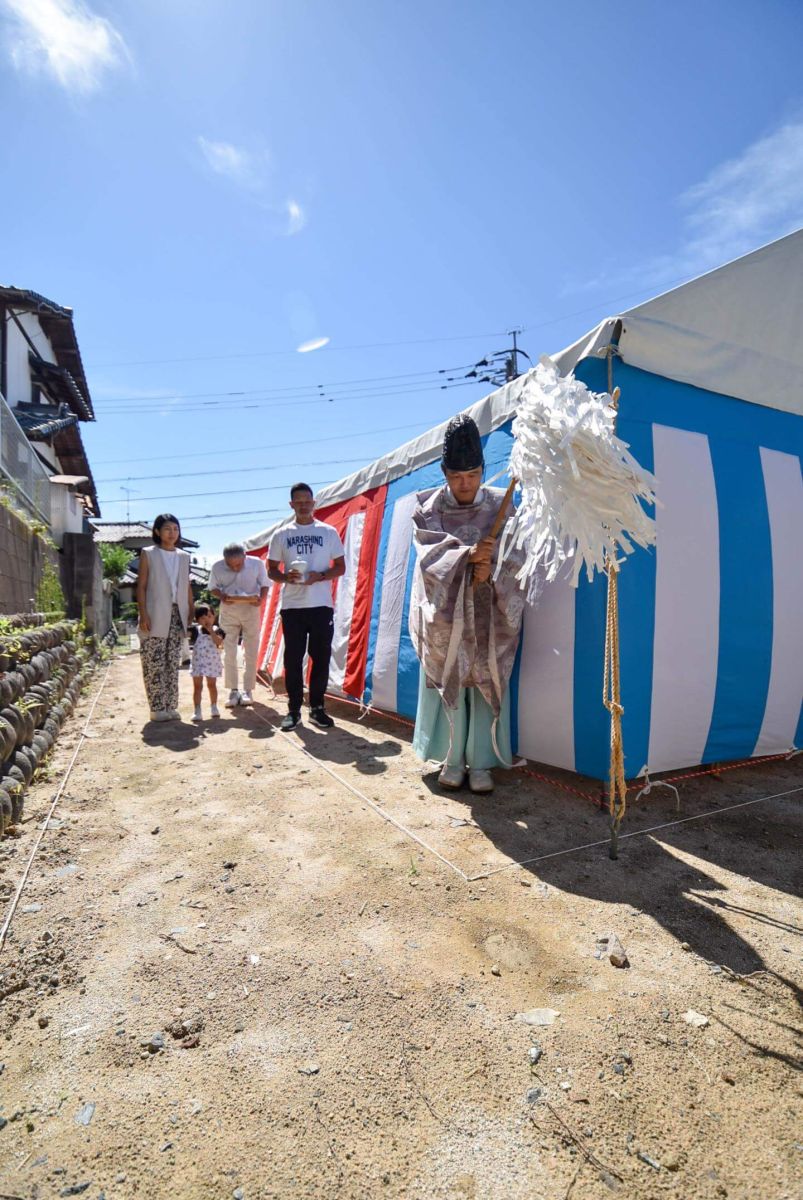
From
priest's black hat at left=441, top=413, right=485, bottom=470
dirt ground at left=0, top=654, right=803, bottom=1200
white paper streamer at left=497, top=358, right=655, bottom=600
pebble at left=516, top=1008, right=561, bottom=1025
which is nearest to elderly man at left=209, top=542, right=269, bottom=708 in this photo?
dirt ground at left=0, top=654, right=803, bottom=1200

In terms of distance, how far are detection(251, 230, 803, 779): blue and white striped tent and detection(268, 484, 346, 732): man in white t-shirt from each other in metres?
1.51

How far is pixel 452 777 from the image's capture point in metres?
2.90

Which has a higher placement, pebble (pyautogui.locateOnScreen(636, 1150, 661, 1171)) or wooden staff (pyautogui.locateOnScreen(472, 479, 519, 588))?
wooden staff (pyautogui.locateOnScreen(472, 479, 519, 588))

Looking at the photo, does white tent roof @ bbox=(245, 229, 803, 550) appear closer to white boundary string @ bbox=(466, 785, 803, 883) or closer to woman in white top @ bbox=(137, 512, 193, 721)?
white boundary string @ bbox=(466, 785, 803, 883)

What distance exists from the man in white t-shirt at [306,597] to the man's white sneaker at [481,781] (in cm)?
165

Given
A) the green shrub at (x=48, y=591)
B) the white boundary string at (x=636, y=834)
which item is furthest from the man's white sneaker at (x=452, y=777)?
the green shrub at (x=48, y=591)

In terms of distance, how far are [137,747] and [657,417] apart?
139 inches

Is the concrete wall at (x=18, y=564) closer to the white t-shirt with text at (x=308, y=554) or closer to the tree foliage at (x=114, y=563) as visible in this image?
the white t-shirt with text at (x=308, y=554)

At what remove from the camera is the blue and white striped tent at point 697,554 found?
8.75 feet

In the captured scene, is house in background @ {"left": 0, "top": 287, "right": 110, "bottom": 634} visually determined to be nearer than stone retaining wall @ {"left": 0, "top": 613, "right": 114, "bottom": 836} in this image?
No

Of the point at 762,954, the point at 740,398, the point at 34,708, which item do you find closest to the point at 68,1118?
the point at 762,954

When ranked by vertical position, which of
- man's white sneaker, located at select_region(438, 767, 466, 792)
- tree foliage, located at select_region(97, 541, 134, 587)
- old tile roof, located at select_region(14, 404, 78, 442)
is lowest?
man's white sneaker, located at select_region(438, 767, 466, 792)

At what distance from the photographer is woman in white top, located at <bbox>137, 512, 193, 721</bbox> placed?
14.3ft

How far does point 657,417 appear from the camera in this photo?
9.04 feet
